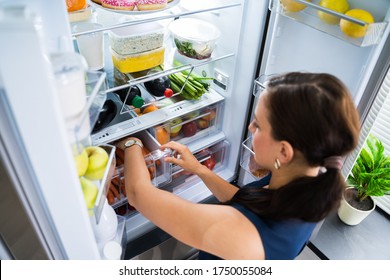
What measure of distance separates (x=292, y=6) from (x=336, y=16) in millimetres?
174

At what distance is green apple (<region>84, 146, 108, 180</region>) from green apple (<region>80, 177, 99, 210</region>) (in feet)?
0.04

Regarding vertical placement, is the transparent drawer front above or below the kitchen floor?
above

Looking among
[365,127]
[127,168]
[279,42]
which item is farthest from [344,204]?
[127,168]

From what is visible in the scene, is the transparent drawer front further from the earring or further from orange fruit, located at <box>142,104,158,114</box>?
the earring

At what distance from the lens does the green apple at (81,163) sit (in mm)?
A: 579

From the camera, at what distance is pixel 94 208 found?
0.64 m

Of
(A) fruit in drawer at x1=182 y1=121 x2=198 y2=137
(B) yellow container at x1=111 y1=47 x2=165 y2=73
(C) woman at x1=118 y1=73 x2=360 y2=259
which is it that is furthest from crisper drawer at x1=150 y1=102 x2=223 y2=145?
(C) woman at x1=118 y1=73 x2=360 y2=259

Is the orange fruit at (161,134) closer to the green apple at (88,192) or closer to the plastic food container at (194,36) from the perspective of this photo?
the plastic food container at (194,36)

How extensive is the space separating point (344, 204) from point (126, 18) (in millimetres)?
1295

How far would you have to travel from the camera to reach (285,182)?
2.65 feet

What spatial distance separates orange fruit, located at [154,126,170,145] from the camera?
128 cm

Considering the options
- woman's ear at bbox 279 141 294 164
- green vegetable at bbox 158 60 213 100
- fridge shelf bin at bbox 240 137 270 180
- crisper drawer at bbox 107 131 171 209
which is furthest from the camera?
fridge shelf bin at bbox 240 137 270 180

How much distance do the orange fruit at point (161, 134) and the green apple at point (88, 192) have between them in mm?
627

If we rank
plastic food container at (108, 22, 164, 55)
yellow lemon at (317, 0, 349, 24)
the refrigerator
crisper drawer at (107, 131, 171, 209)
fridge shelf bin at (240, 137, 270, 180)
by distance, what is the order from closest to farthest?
1. the refrigerator
2. yellow lemon at (317, 0, 349, 24)
3. plastic food container at (108, 22, 164, 55)
4. crisper drawer at (107, 131, 171, 209)
5. fridge shelf bin at (240, 137, 270, 180)
